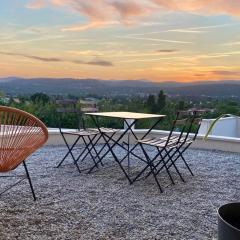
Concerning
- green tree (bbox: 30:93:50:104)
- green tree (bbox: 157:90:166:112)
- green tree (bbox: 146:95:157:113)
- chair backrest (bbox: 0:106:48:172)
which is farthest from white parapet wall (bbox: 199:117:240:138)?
chair backrest (bbox: 0:106:48:172)

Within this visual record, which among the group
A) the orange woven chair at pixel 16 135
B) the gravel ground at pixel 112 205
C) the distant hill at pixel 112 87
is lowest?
the gravel ground at pixel 112 205

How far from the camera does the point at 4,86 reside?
23.2ft

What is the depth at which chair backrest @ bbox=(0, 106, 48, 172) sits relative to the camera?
3014mm

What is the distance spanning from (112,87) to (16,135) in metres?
4.72

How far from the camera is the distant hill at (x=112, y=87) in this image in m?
6.95

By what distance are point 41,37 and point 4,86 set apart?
4.09 feet

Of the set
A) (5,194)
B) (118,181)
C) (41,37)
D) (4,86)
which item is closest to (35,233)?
(5,194)

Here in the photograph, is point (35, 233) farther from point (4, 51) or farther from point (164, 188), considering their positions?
point (4, 51)

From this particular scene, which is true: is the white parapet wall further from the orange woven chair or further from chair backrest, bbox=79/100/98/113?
the orange woven chair

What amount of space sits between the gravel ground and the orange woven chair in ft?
1.34

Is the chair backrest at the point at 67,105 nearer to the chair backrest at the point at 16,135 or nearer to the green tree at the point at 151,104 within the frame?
the chair backrest at the point at 16,135

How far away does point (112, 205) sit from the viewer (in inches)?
127

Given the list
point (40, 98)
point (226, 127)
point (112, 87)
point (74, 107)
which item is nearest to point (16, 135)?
point (74, 107)

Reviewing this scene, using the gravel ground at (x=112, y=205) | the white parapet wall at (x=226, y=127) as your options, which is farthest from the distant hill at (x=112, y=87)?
the gravel ground at (x=112, y=205)
